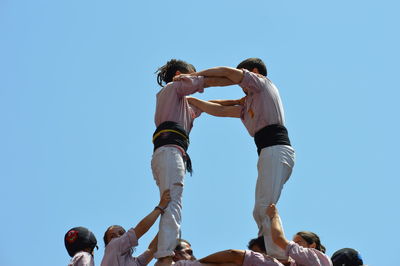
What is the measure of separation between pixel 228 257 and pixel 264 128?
317 centimetres

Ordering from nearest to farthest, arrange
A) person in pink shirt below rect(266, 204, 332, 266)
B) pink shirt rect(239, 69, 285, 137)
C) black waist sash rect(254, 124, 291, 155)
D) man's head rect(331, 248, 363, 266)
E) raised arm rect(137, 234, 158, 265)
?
person in pink shirt below rect(266, 204, 332, 266)
man's head rect(331, 248, 363, 266)
raised arm rect(137, 234, 158, 265)
black waist sash rect(254, 124, 291, 155)
pink shirt rect(239, 69, 285, 137)

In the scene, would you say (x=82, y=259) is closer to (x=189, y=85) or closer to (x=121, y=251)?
(x=121, y=251)

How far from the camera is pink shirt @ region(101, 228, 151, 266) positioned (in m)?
13.6

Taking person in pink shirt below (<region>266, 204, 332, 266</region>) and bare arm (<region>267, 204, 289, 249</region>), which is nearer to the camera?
person in pink shirt below (<region>266, 204, 332, 266</region>)

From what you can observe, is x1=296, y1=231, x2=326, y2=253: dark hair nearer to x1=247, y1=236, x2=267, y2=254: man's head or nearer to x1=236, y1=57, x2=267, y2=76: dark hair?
x1=247, y1=236, x2=267, y2=254: man's head

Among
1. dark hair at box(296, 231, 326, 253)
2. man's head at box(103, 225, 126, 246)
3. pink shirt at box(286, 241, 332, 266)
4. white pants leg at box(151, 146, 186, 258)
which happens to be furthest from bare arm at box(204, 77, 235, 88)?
pink shirt at box(286, 241, 332, 266)

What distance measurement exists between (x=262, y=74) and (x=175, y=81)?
1718mm

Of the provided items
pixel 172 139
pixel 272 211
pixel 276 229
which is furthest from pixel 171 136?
pixel 276 229

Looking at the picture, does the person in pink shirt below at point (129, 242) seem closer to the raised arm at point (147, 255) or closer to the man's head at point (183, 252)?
the raised arm at point (147, 255)

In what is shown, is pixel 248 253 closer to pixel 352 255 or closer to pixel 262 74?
pixel 352 255

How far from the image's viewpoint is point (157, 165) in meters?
14.7

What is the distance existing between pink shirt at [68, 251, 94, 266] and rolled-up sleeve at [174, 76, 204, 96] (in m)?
3.53

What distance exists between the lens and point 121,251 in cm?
1366

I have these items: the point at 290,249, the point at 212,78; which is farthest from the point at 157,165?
the point at 290,249
